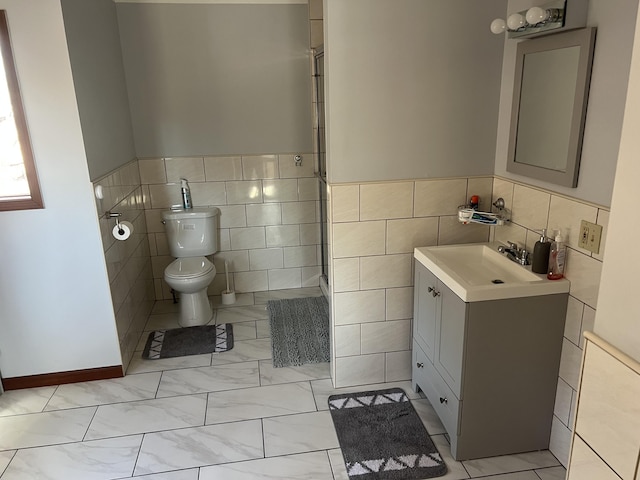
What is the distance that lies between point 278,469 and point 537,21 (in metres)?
2.20

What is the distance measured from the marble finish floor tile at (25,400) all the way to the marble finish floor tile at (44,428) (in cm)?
5

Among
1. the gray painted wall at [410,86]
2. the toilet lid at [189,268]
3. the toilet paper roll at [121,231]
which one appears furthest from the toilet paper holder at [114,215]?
the gray painted wall at [410,86]

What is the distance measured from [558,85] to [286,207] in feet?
7.81

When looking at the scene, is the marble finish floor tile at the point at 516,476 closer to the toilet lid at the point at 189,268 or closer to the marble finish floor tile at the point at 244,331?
the marble finish floor tile at the point at 244,331

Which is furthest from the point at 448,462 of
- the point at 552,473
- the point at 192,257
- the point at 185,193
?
the point at 185,193

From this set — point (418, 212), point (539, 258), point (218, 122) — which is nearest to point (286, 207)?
point (218, 122)

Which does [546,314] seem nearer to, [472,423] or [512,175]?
[472,423]

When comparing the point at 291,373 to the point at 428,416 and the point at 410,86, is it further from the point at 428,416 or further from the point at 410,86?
the point at 410,86

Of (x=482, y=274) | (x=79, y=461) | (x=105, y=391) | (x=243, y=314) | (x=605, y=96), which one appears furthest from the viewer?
(x=243, y=314)

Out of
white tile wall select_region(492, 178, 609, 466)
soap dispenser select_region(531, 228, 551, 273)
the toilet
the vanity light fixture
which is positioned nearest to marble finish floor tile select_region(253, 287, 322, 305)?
the toilet

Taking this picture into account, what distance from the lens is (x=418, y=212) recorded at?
2484 mm

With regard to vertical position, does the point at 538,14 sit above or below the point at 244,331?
above

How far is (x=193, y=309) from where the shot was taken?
11.4 feet

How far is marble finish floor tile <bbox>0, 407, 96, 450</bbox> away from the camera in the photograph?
2307mm
